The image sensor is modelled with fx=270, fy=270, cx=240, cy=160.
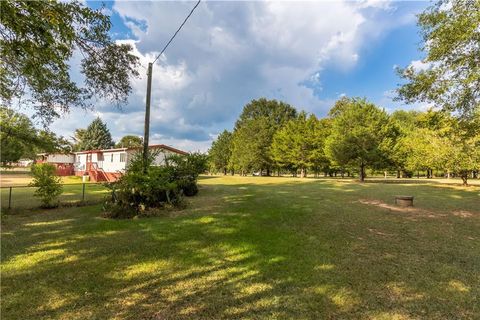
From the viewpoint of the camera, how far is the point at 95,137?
2355 inches

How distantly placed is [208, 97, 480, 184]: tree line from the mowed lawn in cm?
662

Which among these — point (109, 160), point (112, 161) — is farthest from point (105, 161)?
point (112, 161)

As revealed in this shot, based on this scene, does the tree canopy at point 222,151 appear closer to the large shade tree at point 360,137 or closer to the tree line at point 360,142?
the tree line at point 360,142

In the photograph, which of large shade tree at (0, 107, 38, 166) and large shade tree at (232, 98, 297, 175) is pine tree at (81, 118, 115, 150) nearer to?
large shade tree at (232, 98, 297, 175)

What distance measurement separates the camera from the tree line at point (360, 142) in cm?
2064

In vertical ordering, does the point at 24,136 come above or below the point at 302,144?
below

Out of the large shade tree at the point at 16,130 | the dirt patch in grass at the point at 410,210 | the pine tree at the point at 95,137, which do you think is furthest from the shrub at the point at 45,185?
the pine tree at the point at 95,137

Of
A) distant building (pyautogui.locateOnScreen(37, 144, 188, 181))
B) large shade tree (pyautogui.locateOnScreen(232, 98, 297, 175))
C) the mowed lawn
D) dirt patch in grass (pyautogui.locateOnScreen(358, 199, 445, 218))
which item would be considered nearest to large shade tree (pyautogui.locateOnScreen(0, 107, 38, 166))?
the mowed lawn

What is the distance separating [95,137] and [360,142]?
180 feet

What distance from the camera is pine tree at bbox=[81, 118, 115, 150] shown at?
193 feet

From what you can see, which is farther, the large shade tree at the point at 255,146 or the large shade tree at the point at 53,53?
the large shade tree at the point at 255,146

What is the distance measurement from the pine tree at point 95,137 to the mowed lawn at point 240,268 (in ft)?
185

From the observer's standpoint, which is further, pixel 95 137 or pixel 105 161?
pixel 95 137

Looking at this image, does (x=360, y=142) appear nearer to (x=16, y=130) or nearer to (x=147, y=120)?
(x=147, y=120)
